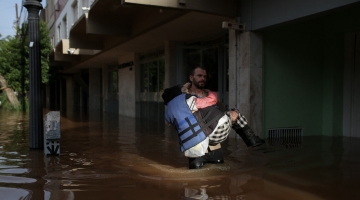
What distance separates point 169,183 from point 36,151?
3654 millimetres

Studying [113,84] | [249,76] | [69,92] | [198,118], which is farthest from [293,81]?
[69,92]

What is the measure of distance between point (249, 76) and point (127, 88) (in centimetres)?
1067

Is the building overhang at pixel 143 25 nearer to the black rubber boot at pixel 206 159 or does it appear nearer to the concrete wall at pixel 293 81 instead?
the concrete wall at pixel 293 81

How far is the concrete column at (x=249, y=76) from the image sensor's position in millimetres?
8594

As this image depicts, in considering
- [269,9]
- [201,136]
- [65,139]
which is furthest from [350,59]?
[65,139]

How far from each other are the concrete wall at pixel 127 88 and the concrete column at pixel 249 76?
899 centimetres

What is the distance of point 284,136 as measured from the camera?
9.21 metres

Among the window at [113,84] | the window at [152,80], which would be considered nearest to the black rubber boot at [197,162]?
the window at [152,80]

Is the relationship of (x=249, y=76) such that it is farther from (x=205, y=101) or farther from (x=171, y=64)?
(x=171, y=64)

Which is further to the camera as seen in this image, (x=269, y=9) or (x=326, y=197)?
(x=269, y=9)

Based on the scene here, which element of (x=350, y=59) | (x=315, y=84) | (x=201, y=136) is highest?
(x=350, y=59)

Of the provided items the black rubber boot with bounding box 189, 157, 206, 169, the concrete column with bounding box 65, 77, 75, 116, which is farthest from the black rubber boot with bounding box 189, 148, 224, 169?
the concrete column with bounding box 65, 77, 75, 116

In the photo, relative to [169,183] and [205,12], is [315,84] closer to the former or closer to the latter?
[205,12]

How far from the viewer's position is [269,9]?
8.13m
